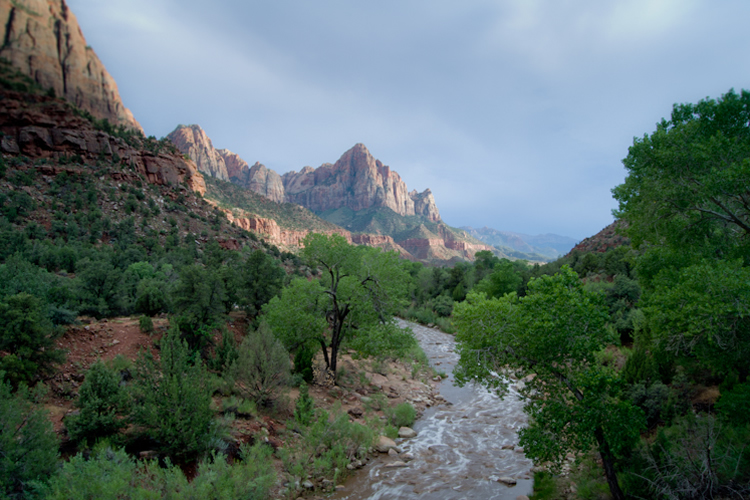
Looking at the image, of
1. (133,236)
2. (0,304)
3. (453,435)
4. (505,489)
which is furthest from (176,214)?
(505,489)

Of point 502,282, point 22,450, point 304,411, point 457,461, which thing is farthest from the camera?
point 502,282

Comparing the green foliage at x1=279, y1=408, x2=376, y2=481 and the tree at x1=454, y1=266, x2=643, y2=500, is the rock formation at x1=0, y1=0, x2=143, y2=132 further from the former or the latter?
the tree at x1=454, y1=266, x2=643, y2=500

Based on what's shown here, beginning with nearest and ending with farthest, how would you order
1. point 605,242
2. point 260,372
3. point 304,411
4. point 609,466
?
1. point 609,466
2. point 304,411
3. point 260,372
4. point 605,242

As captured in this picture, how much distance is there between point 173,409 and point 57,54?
90.2m

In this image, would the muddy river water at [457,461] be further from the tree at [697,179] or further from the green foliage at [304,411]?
the tree at [697,179]

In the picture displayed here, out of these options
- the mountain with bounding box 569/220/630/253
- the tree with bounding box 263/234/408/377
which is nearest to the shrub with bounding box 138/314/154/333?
the tree with bounding box 263/234/408/377

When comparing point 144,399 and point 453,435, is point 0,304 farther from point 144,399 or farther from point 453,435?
point 453,435

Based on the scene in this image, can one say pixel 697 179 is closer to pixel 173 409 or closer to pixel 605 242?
pixel 173 409

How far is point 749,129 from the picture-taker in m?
8.24

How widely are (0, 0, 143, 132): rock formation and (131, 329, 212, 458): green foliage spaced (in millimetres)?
68097

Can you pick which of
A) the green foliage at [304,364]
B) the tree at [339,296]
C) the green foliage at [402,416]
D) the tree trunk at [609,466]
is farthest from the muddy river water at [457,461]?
the green foliage at [304,364]

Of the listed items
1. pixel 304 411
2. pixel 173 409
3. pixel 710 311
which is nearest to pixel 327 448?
pixel 304 411

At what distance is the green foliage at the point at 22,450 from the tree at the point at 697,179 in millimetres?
13484

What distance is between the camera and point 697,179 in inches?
312
